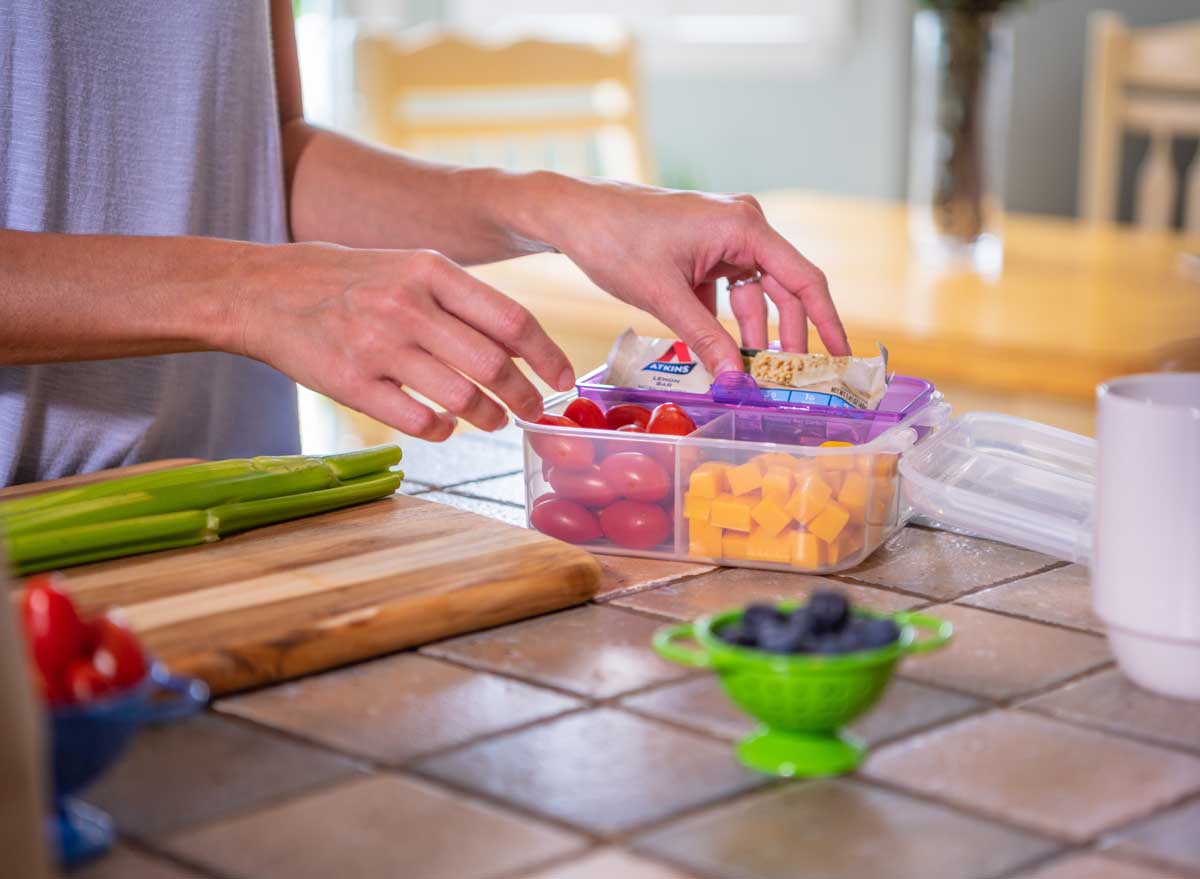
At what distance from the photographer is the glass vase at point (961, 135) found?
8.97 feet

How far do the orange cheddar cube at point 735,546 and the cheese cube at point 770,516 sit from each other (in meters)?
0.02

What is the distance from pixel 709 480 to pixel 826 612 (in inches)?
13.1

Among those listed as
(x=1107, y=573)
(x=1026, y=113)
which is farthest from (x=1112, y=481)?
(x=1026, y=113)

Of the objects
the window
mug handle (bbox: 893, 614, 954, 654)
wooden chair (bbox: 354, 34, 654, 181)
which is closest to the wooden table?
wooden chair (bbox: 354, 34, 654, 181)

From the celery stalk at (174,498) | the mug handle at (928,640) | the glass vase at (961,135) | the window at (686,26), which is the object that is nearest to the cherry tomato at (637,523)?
the celery stalk at (174,498)

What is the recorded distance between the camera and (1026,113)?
466cm

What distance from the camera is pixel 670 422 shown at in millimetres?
1104

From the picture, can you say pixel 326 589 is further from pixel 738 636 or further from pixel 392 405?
pixel 738 636

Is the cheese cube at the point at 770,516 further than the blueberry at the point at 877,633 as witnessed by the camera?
Yes

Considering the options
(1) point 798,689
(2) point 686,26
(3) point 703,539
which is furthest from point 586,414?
(2) point 686,26

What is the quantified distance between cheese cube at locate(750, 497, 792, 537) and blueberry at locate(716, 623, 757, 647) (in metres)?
0.29

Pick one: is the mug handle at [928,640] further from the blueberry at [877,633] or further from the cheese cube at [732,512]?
the cheese cube at [732,512]

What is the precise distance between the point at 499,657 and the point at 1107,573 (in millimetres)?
342

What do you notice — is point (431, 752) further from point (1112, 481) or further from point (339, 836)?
point (1112, 481)
